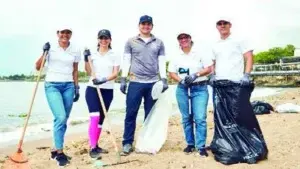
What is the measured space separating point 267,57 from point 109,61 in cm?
8398

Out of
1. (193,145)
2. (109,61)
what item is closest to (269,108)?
(193,145)

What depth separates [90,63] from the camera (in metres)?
6.03

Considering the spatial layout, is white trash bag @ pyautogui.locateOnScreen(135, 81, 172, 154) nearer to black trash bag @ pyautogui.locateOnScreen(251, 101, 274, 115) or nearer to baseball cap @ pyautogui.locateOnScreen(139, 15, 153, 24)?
baseball cap @ pyautogui.locateOnScreen(139, 15, 153, 24)

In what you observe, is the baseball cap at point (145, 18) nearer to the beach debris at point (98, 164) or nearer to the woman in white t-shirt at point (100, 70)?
the woman in white t-shirt at point (100, 70)

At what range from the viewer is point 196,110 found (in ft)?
19.8

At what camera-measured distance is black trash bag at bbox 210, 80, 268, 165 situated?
5.48 m

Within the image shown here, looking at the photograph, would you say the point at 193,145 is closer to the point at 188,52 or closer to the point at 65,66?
the point at 188,52

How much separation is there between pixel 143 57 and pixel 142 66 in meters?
0.12

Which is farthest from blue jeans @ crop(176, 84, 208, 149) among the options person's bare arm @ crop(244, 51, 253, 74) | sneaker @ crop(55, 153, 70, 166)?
sneaker @ crop(55, 153, 70, 166)

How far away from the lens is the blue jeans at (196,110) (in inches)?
237

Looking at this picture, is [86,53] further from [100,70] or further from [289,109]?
[289,109]

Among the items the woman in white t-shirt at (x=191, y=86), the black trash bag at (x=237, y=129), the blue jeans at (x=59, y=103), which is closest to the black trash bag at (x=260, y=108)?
the woman in white t-shirt at (x=191, y=86)

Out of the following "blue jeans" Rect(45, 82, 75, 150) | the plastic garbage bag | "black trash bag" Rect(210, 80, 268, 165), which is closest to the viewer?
"black trash bag" Rect(210, 80, 268, 165)

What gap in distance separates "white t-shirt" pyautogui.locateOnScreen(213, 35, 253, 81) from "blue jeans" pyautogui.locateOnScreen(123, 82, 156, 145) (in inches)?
42.5
